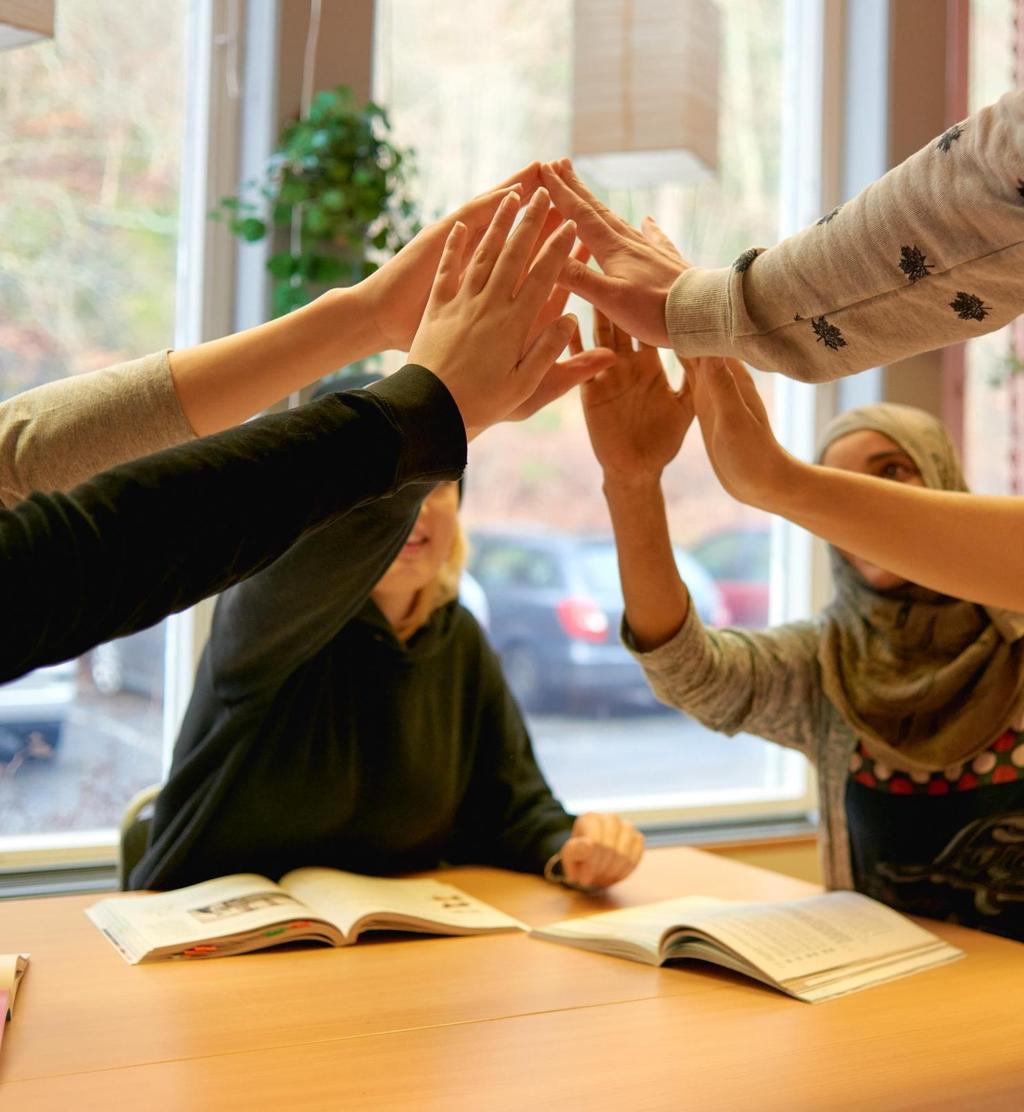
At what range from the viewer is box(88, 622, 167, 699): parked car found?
265 cm

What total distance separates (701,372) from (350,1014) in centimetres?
83

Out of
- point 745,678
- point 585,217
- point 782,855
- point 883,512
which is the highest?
point 585,217

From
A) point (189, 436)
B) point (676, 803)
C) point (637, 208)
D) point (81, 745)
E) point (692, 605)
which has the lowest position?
point (676, 803)

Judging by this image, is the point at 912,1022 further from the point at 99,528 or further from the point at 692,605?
the point at 99,528

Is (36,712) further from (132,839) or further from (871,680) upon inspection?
(871,680)

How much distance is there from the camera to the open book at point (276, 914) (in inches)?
55.6

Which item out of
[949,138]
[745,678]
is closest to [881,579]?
[745,678]

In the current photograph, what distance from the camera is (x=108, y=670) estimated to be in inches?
105

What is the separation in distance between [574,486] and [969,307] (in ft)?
6.95

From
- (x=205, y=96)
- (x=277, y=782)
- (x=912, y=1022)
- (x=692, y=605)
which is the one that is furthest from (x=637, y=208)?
(x=912, y=1022)

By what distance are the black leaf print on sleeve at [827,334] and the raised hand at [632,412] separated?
1.60 feet

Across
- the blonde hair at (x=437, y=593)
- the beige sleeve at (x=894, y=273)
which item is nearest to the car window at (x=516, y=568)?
the blonde hair at (x=437, y=593)

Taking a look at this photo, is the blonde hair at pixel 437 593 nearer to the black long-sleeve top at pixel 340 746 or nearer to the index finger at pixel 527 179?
the black long-sleeve top at pixel 340 746

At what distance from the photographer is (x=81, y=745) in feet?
8.62
